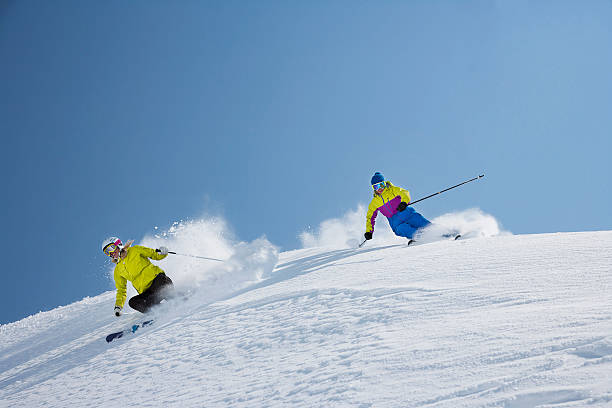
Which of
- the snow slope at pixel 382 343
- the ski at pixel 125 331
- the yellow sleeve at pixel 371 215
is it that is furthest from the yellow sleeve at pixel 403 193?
the ski at pixel 125 331

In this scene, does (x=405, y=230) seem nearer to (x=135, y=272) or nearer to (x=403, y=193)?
(x=403, y=193)

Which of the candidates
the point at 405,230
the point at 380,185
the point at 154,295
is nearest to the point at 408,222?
the point at 405,230

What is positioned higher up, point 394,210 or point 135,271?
point 394,210

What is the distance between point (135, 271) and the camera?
6664mm

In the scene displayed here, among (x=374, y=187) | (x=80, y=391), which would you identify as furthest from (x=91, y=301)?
(x=374, y=187)

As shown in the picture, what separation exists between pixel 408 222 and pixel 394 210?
17.6 inches

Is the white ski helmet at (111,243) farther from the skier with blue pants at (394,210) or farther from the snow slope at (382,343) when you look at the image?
the skier with blue pants at (394,210)

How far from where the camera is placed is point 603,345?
1914mm

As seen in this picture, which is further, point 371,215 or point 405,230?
point 371,215

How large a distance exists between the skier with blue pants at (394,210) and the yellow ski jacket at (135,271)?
193 inches

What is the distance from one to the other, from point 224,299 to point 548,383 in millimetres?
4973

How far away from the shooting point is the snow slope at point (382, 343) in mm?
1988

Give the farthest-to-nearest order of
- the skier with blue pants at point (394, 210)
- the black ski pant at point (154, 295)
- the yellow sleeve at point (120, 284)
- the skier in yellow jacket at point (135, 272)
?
the skier with blue pants at point (394, 210) < the yellow sleeve at point (120, 284) < the skier in yellow jacket at point (135, 272) < the black ski pant at point (154, 295)

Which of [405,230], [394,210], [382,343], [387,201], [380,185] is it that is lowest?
[382,343]
